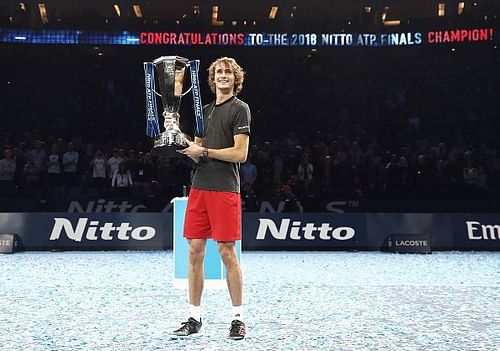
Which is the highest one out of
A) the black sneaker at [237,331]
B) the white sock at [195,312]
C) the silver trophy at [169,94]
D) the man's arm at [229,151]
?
the silver trophy at [169,94]

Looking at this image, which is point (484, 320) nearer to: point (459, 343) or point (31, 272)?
point (459, 343)

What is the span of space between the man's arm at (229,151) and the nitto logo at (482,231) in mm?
8509

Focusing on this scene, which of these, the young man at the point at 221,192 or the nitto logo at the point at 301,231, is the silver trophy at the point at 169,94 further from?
the nitto logo at the point at 301,231

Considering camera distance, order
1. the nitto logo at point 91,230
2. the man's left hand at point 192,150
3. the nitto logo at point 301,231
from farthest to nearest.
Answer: the nitto logo at point 301,231 → the nitto logo at point 91,230 → the man's left hand at point 192,150

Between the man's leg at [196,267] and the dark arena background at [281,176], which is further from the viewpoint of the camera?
the dark arena background at [281,176]

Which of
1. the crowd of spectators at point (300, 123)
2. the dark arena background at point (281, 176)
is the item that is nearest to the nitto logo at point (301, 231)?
the dark arena background at point (281, 176)

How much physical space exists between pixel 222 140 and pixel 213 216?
55 cm

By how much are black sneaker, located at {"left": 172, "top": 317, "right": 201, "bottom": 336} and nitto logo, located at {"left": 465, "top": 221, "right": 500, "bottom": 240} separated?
8.49m

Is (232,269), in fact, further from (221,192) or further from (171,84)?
(171,84)

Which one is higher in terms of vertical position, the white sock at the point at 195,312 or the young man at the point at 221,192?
the young man at the point at 221,192

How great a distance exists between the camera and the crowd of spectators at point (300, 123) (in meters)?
14.9

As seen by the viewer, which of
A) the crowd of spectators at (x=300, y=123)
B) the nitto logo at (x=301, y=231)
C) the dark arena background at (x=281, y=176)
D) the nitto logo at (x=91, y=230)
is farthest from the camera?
the crowd of spectators at (x=300, y=123)

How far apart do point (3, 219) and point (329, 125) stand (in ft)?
37.6

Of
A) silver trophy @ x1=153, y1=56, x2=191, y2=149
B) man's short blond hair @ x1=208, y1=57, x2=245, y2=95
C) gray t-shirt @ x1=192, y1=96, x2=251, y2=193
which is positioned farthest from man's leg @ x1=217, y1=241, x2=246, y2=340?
man's short blond hair @ x1=208, y1=57, x2=245, y2=95
